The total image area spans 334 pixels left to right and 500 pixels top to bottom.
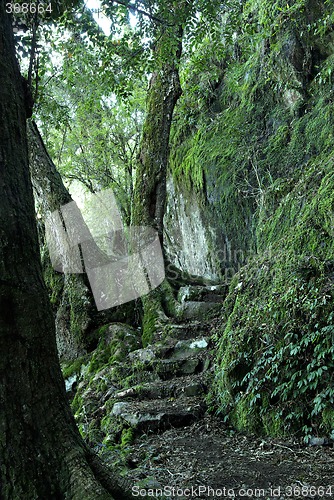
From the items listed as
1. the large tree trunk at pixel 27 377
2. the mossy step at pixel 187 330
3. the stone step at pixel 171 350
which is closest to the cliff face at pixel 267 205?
the stone step at pixel 171 350

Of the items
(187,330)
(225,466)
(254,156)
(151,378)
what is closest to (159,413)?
(151,378)

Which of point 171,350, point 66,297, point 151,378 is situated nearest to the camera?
point 151,378

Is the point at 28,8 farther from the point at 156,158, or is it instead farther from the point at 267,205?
the point at 267,205

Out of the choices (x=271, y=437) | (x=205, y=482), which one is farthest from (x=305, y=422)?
(x=205, y=482)

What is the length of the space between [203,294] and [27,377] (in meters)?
5.03

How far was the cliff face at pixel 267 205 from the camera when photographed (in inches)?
156

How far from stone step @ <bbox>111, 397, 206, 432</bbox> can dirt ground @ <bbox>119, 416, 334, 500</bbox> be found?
0.47 feet

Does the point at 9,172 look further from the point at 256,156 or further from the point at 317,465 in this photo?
the point at 256,156

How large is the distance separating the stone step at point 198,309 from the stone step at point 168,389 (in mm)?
1510

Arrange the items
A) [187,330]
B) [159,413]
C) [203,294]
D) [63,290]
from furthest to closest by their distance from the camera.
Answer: [63,290]
[203,294]
[187,330]
[159,413]

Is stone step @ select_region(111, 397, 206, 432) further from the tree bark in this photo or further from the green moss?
the tree bark

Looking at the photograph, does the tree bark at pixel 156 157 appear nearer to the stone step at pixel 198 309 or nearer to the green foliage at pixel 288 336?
the stone step at pixel 198 309

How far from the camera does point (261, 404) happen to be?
403 centimetres

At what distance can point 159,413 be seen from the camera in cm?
454
